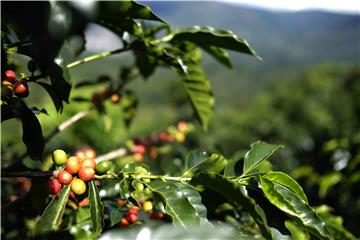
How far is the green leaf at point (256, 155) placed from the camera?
35.4 inches

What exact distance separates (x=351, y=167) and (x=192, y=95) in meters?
0.96

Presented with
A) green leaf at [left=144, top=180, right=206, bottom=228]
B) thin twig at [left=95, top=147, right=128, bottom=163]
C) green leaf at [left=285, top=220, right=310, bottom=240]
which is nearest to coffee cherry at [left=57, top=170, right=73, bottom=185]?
green leaf at [left=144, top=180, right=206, bottom=228]

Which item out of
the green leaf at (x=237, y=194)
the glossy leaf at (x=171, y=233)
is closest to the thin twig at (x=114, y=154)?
the green leaf at (x=237, y=194)

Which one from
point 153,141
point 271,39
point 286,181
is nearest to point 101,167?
point 286,181

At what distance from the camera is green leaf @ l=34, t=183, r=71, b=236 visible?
773 mm

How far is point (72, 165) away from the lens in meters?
0.88

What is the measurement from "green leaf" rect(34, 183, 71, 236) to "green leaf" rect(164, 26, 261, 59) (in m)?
0.54

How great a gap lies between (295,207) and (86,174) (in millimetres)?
405

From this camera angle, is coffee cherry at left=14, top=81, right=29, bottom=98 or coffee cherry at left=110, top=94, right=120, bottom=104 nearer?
coffee cherry at left=14, top=81, right=29, bottom=98

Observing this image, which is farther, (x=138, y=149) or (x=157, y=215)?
(x=138, y=149)

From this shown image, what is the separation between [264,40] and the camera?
434 feet

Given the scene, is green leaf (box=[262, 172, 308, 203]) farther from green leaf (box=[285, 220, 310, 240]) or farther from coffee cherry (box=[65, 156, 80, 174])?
coffee cherry (box=[65, 156, 80, 174])

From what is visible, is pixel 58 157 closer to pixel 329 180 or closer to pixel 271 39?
pixel 329 180

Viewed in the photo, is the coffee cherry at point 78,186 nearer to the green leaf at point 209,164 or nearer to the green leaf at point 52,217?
the green leaf at point 52,217
